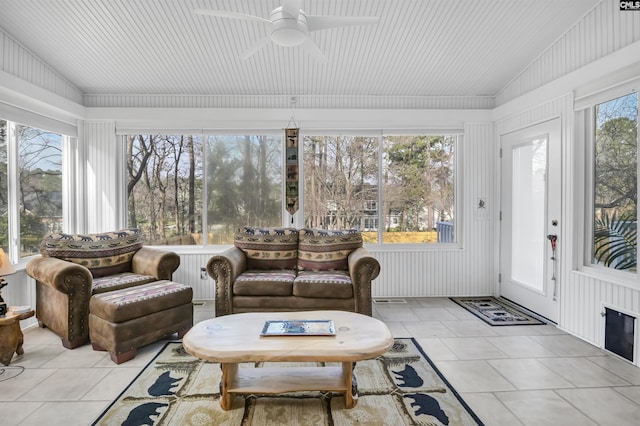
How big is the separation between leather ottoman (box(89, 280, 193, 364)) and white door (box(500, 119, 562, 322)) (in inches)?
146

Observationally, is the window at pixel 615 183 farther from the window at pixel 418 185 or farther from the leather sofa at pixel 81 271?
the leather sofa at pixel 81 271

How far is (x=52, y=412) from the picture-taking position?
2.19m

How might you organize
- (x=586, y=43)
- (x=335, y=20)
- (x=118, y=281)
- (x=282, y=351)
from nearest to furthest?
(x=282, y=351)
(x=335, y=20)
(x=586, y=43)
(x=118, y=281)

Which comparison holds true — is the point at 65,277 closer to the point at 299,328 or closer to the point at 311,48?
the point at 299,328

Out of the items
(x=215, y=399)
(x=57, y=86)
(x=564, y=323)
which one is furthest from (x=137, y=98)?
(x=564, y=323)

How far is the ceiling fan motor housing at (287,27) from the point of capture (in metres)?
2.34

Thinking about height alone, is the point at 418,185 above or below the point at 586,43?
below

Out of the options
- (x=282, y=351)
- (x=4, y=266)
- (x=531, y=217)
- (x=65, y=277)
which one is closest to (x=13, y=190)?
(x=4, y=266)

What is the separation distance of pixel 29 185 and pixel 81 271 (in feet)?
5.08

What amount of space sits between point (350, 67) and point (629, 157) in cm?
274

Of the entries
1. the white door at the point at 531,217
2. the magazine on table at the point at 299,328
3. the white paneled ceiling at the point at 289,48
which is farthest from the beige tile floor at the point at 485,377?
the white paneled ceiling at the point at 289,48

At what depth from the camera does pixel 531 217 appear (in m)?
4.21

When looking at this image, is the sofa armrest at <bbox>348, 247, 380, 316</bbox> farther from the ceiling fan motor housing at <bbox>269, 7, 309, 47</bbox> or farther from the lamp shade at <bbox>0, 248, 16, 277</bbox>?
the lamp shade at <bbox>0, 248, 16, 277</bbox>

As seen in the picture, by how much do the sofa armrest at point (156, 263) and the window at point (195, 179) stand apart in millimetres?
971
